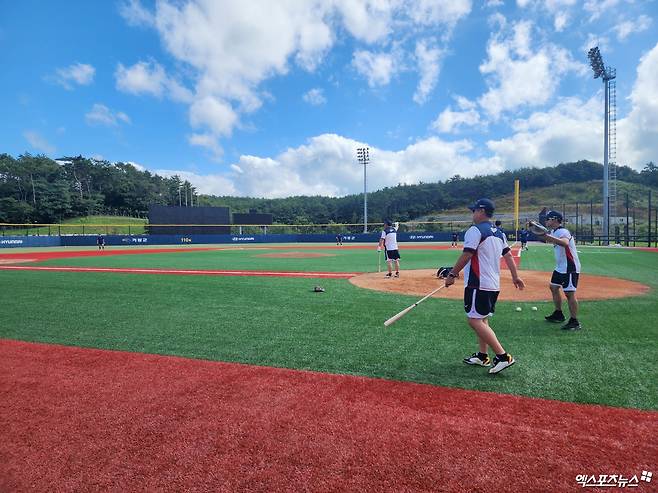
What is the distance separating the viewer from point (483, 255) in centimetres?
460

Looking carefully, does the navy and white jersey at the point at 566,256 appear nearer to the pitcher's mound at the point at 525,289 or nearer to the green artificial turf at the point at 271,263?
the pitcher's mound at the point at 525,289

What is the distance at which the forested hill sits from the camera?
7650 cm

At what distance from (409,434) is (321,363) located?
185cm

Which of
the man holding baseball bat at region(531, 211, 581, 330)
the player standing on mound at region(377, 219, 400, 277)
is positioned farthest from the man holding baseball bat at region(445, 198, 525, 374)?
the player standing on mound at region(377, 219, 400, 277)

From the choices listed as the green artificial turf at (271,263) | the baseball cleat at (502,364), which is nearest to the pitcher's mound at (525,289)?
the green artificial turf at (271,263)

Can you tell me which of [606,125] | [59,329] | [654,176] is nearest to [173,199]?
[606,125]

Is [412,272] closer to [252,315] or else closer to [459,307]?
[459,307]

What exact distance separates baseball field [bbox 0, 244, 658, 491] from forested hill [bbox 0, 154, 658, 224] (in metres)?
76.7

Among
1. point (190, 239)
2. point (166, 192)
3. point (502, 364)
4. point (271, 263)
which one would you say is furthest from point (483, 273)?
point (166, 192)

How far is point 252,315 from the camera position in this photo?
25.3 ft

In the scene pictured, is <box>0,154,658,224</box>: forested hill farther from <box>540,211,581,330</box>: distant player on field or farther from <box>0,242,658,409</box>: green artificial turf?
<box>540,211,581,330</box>: distant player on field

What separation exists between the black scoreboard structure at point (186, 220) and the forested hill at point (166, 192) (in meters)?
36.4

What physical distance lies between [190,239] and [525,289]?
40.2 m

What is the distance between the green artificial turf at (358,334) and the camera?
452 cm
